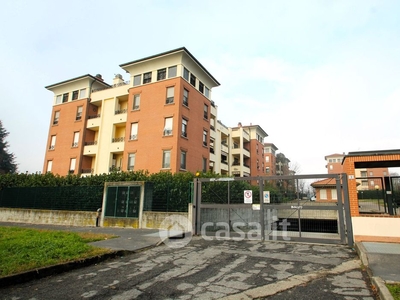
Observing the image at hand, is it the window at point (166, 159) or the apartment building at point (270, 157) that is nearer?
the window at point (166, 159)

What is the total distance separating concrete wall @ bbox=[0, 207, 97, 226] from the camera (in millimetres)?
15495

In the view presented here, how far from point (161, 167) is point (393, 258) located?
1844 cm

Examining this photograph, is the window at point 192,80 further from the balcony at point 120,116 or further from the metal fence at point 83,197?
the metal fence at point 83,197

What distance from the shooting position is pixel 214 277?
18.1 feet

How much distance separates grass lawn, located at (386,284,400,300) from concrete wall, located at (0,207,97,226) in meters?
14.2

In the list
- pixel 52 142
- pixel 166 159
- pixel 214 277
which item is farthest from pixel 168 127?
pixel 214 277

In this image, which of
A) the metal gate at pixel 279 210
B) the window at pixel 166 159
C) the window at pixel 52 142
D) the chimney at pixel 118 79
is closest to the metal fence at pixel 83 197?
the metal gate at pixel 279 210

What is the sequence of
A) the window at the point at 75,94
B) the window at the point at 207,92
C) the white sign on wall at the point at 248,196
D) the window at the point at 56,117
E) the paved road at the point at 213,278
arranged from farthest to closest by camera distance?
1. the window at the point at 56,117
2. the window at the point at 75,94
3. the window at the point at 207,92
4. the white sign on wall at the point at 248,196
5. the paved road at the point at 213,278

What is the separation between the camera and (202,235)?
11.2 metres

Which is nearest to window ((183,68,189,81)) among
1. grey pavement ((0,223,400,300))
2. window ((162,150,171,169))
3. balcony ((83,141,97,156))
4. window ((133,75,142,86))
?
window ((133,75,142,86))

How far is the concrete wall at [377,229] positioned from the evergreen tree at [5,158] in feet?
201

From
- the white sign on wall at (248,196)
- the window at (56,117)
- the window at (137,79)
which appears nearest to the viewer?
the white sign on wall at (248,196)

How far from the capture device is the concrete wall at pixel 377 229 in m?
9.01

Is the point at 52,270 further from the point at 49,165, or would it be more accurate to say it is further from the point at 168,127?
the point at 49,165
